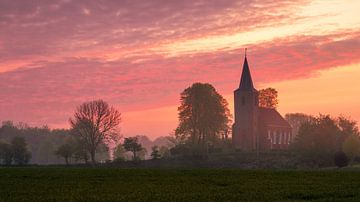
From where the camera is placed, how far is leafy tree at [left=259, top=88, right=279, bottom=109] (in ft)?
471

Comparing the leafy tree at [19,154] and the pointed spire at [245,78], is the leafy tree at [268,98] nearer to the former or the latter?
the pointed spire at [245,78]

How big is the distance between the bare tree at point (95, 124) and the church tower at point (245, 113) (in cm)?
2904

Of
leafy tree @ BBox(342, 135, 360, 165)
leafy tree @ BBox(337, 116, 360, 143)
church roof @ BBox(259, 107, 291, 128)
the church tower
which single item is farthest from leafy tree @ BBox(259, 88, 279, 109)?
leafy tree @ BBox(342, 135, 360, 165)

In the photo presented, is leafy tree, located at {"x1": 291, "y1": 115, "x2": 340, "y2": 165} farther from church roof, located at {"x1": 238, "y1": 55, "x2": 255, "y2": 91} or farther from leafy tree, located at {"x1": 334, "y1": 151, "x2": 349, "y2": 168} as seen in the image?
church roof, located at {"x1": 238, "y1": 55, "x2": 255, "y2": 91}

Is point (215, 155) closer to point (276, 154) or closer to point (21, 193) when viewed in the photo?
point (276, 154)

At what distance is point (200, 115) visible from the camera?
115812 mm

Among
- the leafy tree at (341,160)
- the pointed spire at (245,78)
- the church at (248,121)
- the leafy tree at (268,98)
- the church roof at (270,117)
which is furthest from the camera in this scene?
the leafy tree at (268,98)

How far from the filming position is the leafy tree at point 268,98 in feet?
471

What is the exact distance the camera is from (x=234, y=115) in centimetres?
12112

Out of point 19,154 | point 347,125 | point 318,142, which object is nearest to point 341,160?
point 318,142

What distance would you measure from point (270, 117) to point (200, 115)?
21383 millimetres

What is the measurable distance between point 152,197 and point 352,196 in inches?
436

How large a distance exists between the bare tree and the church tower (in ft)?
95.3

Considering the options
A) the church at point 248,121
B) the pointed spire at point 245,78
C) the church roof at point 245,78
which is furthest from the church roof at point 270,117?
the pointed spire at point 245,78
